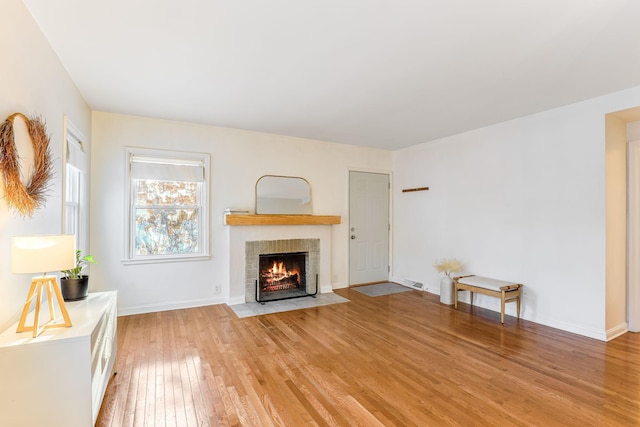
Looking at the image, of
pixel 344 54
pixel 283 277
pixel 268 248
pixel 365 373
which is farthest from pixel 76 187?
pixel 365 373

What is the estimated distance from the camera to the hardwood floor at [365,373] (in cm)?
210

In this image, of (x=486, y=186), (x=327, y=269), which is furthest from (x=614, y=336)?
(x=327, y=269)

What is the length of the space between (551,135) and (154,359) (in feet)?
16.0

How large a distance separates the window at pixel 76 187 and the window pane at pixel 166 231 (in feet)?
1.95

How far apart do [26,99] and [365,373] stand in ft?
10.2

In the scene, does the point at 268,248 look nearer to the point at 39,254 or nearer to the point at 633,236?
the point at 39,254

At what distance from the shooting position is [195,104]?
12.0 feet

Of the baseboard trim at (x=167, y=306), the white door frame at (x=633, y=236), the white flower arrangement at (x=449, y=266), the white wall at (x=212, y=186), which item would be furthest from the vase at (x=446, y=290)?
the baseboard trim at (x=167, y=306)

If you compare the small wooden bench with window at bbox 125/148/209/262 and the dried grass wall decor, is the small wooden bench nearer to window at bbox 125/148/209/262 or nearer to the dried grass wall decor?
window at bbox 125/148/209/262

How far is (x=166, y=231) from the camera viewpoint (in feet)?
14.2

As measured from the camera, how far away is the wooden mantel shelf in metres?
4.47

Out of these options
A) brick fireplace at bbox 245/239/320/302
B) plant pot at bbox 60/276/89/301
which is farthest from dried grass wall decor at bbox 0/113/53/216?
brick fireplace at bbox 245/239/320/302

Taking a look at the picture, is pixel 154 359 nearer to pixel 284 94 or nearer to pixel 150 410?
pixel 150 410

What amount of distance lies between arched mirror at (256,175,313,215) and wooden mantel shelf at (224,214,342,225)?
0.68 feet
